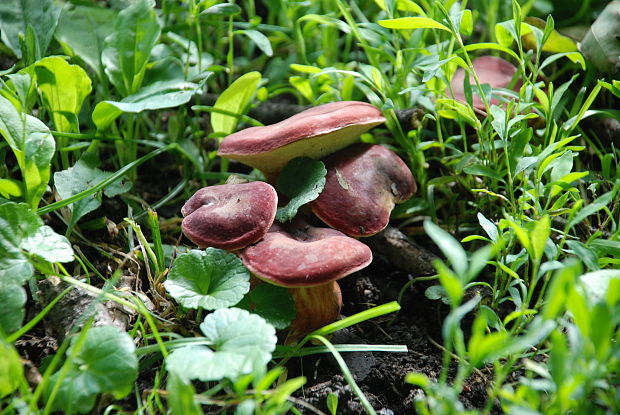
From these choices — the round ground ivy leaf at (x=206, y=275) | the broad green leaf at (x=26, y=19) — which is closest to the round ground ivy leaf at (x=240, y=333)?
the round ground ivy leaf at (x=206, y=275)

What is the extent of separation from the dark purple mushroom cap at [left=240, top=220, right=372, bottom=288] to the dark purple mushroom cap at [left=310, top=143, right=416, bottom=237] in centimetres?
13

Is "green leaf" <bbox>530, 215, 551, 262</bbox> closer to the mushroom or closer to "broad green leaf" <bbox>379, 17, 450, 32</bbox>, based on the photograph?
the mushroom

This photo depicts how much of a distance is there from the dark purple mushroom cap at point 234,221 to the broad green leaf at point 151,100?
0.45 meters

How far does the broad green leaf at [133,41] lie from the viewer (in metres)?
1.76

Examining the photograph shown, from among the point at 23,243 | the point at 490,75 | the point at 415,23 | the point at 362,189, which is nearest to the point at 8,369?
the point at 23,243

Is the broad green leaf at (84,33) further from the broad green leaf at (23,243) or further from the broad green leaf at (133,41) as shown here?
the broad green leaf at (23,243)

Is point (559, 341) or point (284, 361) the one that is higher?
point (559, 341)

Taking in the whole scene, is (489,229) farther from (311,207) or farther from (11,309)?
(11,309)

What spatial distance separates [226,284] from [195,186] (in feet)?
2.47

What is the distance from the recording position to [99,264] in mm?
1671

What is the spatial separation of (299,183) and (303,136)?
0.16 meters

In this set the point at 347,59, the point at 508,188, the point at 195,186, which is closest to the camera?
the point at 508,188

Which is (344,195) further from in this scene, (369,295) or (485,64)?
(485,64)

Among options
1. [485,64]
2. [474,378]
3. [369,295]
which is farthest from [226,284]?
[485,64]
